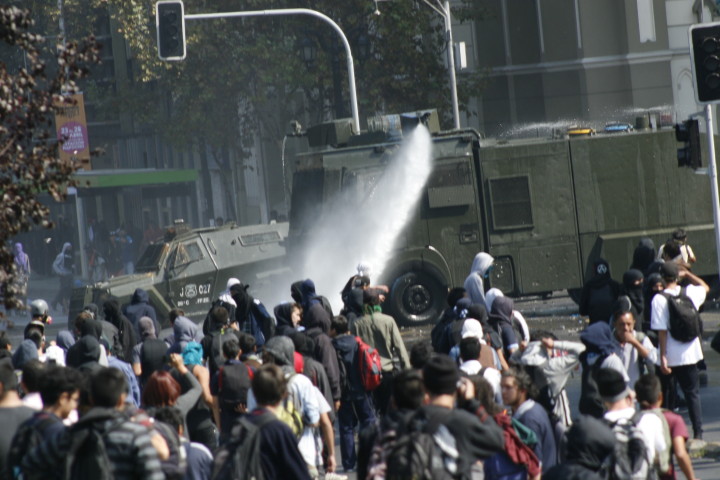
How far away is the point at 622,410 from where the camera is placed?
7.87 m

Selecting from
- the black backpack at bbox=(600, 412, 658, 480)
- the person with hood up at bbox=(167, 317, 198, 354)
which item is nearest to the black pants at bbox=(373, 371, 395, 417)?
the person with hood up at bbox=(167, 317, 198, 354)

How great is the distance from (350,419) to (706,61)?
16.3 ft

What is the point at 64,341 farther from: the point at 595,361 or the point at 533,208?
the point at 533,208

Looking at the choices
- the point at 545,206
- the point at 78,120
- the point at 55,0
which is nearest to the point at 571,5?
the point at 78,120

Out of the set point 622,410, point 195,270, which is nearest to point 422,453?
point 622,410

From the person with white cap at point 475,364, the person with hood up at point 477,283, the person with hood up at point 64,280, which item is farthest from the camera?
the person with hood up at point 64,280

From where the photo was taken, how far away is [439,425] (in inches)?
257

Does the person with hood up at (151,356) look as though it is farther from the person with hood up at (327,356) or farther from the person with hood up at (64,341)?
the person with hood up at (64,341)

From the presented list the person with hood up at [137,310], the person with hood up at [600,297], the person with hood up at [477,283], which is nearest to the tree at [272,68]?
the person with hood up at [137,310]

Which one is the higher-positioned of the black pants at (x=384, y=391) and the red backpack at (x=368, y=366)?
the red backpack at (x=368, y=366)

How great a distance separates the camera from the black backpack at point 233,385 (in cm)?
1042

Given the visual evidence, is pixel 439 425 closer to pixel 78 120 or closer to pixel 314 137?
pixel 314 137

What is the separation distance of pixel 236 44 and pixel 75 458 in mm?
34957

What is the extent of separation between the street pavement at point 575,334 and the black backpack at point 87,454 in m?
4.84
